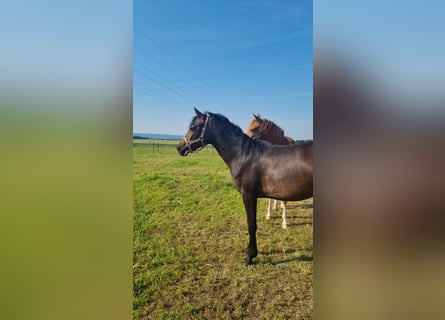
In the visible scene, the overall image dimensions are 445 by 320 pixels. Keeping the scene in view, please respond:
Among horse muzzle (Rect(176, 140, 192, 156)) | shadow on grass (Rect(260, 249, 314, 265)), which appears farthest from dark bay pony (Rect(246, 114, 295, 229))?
horse muzzle (Rect(176, 140, 192, 156))

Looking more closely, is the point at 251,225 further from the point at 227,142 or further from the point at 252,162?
the point at 227,142

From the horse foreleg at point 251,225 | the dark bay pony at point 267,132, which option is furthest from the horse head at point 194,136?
the horse foreleg at point 251,225

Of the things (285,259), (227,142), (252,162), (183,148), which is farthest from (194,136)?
(285,259)

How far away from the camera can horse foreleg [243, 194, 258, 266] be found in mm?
2207

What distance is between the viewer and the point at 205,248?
2.27 metres

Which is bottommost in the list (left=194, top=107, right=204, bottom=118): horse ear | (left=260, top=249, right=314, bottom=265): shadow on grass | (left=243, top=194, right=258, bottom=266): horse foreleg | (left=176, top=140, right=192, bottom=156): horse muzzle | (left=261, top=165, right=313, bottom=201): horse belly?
(left=260, top=249, right=314, bottom=265): shadow on grass

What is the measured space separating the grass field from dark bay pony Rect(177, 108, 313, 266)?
9cm

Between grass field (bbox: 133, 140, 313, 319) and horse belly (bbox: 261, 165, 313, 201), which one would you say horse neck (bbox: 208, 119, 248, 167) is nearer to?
grass field (bbox: 133, 140, 313, 319)

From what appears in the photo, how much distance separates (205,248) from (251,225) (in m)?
0.50

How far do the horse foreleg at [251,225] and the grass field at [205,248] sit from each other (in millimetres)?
54
